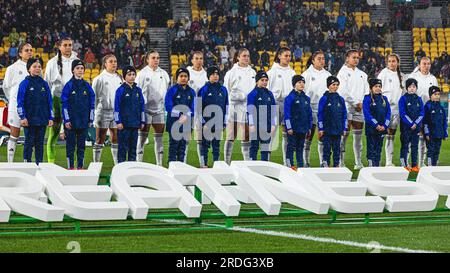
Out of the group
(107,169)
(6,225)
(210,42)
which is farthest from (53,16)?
(6,225)

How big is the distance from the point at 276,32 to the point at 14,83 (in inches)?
866

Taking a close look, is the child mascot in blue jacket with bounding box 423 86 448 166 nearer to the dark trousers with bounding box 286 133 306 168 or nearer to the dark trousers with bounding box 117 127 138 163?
the dark trousers with bounding box 286 133 306 168

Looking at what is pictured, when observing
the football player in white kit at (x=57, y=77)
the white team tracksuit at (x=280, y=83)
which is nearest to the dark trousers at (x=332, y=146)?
the white team tracksuit at (x=280, y=83)

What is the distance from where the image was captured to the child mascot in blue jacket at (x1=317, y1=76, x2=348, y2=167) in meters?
15.7

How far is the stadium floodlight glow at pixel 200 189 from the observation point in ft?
33.7

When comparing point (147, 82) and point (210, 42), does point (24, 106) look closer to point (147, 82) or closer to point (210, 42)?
point (147, 82)

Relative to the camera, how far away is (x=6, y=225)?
1073 cm

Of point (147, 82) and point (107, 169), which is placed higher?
point (147, 82)

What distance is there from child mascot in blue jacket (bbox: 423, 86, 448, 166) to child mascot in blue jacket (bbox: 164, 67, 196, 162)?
375 centimetres

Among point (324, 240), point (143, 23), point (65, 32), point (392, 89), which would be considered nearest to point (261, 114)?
point (392, 89)

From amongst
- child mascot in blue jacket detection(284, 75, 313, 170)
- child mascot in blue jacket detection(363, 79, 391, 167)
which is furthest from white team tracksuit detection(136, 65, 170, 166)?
child mascot in blue jacket detection(363, 79, 391, 167)
